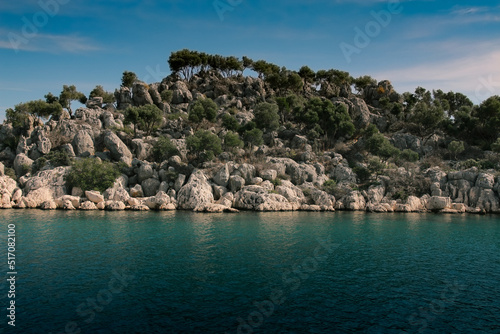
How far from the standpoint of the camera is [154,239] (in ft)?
128

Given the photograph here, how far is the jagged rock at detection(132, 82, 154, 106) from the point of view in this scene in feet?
369

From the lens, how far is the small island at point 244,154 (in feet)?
230

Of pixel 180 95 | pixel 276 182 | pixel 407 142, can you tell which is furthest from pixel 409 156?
pixel 180 95

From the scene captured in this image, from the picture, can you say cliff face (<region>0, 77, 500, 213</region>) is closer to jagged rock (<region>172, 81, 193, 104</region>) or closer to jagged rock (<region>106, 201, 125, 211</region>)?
jagged rock (<region>106, 201, 125, 211</region>)

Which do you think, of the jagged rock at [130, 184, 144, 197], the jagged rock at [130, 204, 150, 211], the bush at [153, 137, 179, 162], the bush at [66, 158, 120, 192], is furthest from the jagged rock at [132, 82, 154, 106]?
the jagged rock at [130, 204, 150, 211]

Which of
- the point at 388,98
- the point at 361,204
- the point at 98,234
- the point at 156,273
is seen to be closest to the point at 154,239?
the point at 98,234

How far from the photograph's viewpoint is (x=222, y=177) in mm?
73938

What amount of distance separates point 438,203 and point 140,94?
300 feet

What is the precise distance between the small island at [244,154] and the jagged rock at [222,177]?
0.80ft

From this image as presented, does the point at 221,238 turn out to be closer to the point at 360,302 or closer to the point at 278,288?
the point at 278,288

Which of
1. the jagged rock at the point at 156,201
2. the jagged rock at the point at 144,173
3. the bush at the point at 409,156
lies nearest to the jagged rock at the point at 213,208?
the jagged rock at the point at 156,201

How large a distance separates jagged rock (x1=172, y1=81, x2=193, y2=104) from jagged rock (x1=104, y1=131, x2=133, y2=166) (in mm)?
43601

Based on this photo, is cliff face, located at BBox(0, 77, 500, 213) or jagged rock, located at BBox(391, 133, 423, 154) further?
jagged rock, located at BBox(391, 133, 423, 154)

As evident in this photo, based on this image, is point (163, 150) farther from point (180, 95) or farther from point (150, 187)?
point (180, 95)
